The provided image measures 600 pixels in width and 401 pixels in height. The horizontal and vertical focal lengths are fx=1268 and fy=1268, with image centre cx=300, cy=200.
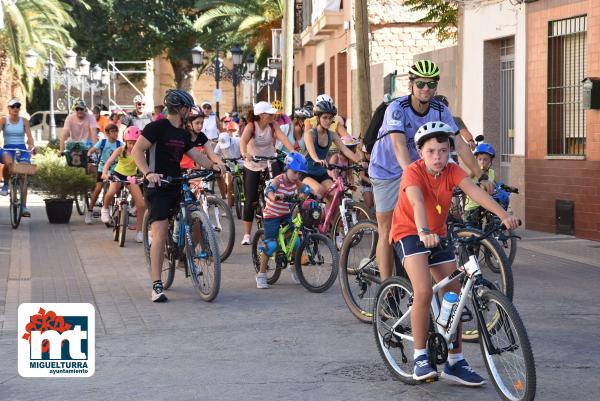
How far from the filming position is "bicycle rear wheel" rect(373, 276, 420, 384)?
7215mm

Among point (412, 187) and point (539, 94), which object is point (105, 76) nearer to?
point (539, 94)

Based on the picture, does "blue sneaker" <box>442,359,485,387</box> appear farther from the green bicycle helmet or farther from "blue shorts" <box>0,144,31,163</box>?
"blue shorts" <box>0,144,31,163</box>

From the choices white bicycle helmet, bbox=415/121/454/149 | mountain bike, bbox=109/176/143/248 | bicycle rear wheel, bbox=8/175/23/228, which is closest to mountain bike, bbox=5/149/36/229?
bicycle rear wheel, bbox=8/175/23/228

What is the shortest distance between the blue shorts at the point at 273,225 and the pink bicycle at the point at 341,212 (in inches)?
26.3

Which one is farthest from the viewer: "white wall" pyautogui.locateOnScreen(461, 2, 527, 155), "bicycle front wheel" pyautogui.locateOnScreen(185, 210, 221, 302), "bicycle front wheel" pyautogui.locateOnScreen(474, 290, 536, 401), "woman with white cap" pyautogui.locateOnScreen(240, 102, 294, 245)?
"white wall" pyautogui.locateOnScreen(461, 2, 527, 155)

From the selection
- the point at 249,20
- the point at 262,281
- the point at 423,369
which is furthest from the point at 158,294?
the point at 249,20

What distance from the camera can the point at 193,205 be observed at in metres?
10.9

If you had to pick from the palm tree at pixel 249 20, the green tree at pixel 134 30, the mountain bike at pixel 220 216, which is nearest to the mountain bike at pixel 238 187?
the mountain bike at pixel 220 216

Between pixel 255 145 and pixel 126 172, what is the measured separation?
1.99 metres

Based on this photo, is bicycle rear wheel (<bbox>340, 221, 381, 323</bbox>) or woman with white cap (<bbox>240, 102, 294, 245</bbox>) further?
woman with white cap (<bbox>240, 102, 294, 245</bbox>)

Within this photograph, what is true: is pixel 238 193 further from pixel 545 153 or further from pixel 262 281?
pixel 262 281

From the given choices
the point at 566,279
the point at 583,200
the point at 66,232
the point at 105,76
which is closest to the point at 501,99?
the point at 583,200

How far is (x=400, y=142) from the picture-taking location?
872 cm

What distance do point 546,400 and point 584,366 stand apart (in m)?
1.05
